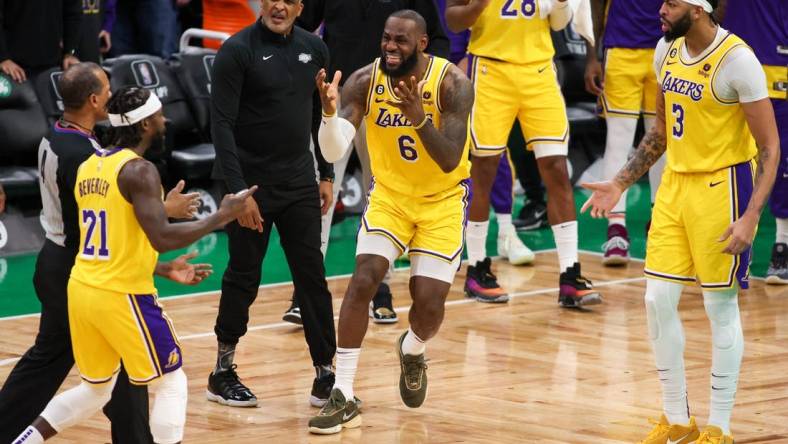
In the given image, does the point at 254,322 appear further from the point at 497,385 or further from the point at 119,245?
the point at 119,245

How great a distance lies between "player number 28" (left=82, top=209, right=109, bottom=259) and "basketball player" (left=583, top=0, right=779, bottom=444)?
2.29 m

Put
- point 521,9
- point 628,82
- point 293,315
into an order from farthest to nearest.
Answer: point 628,82 → point 521,9 → point 293,315

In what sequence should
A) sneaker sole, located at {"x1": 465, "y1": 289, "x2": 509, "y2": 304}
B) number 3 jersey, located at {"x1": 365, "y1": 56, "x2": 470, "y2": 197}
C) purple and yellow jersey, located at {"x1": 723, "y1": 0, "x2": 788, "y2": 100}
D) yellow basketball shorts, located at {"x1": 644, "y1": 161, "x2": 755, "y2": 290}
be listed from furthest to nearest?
purple and yellow jersey, located at {"x1": 723, "y1": 0, "x2": 788, "y2": 100}
sneaker sole, located at {"x1": 465, "y1": 289, "x2": 509, "y2": 304}
number 3 jersey, located at {"x1": 365, "y1": 56, "x2": 470, "y2": 197}
yellow basketball shorts, located at {"x1": 644, "y1": 161, "x2": 755, "y2": 290}

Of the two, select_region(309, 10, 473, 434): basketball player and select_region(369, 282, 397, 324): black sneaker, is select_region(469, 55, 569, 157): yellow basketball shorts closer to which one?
→ select_region(369, 282, 397, 324): black sneaker

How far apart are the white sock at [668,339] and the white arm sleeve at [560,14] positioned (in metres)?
3.33

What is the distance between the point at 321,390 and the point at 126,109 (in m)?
2.07

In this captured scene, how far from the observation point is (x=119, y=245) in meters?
5.43

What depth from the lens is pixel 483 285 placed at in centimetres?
945

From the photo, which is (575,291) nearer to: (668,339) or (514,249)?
(514,249)

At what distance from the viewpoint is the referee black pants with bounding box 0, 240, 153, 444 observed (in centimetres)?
580

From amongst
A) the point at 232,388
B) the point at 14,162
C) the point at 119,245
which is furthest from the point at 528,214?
the point at 119,245

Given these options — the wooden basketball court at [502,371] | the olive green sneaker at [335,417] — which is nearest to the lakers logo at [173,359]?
the wooden basketball court at [502,371]

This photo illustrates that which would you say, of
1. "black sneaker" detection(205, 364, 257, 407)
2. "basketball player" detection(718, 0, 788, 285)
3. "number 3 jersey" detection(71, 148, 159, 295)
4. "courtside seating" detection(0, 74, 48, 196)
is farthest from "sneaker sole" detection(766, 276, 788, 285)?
"number 3 jersey" detection(71, 148, 159, 295)

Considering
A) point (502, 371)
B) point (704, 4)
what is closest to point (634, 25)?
point (502, 371)
